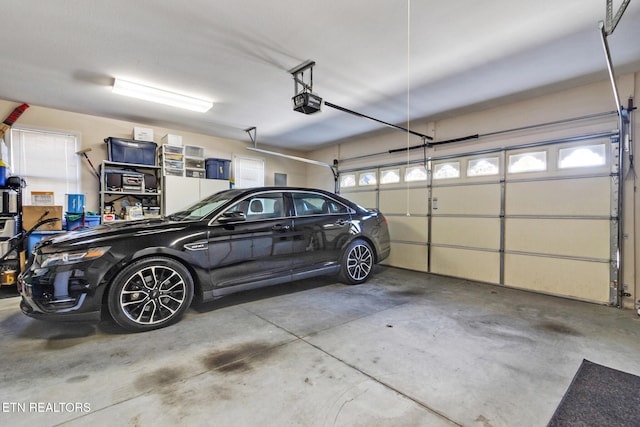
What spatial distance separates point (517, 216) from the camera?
4113mm

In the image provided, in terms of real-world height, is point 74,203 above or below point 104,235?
above

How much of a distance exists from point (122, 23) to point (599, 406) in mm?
4247

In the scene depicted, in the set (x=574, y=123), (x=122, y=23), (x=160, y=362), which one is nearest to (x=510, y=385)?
(x=160, y=362)

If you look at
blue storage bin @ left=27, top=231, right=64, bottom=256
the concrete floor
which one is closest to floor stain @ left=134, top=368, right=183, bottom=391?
the concrete floor

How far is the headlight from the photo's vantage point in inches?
89.3

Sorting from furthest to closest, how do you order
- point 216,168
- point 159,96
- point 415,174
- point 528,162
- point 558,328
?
1. point 216,168
2. point 415,174
3. point 528,162
4. point 159,96
5. point 558,328

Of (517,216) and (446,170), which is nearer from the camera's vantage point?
(517,216)

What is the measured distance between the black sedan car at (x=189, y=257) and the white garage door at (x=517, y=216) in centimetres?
175

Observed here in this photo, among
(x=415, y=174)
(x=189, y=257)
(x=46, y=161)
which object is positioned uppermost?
(x=46, y=161)

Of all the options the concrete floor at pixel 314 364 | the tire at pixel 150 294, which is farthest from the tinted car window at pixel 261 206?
the concrete floor at pixel 314 364

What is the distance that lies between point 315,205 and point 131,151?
3.48 meters

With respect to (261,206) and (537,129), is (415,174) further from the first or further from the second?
(261,206)

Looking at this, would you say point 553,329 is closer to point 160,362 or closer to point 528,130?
point 528,130

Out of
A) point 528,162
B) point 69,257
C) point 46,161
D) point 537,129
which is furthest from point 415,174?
point 46,161
